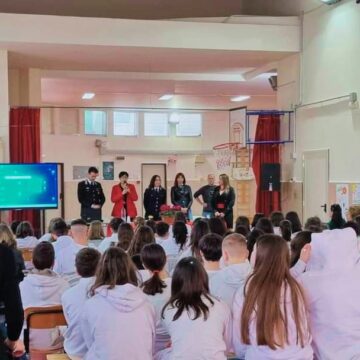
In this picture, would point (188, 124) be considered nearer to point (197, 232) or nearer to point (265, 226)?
point (265, 226)

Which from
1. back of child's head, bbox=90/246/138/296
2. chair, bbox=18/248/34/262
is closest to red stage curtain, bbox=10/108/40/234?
chair, bbox=18/248/34/262

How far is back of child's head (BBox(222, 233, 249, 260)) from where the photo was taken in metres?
4.14

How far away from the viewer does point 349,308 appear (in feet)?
9.60

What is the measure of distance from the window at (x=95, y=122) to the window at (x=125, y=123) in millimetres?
380

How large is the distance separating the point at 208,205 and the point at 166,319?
26.8 ft

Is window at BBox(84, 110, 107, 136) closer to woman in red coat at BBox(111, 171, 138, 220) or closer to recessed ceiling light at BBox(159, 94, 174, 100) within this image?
recessed ceiling light at BBox(159, 94, 174, 100)

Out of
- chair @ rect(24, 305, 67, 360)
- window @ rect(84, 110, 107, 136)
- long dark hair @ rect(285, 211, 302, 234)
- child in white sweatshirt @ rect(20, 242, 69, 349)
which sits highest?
window @ rect(84, 110, 107, 136)

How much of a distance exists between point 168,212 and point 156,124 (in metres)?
9.25

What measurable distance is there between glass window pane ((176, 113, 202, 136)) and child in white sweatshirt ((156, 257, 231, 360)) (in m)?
16.3

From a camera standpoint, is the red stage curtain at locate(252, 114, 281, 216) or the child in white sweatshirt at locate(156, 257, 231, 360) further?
the red stage curtain at locate(252, 114, 281, 216)

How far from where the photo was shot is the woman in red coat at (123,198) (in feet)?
35.4

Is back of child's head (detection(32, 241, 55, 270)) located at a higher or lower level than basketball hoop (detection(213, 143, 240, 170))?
lower

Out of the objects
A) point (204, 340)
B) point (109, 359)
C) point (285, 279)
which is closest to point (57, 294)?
point (109, 359)

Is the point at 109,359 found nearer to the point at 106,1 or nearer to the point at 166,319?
the point at 166,319
